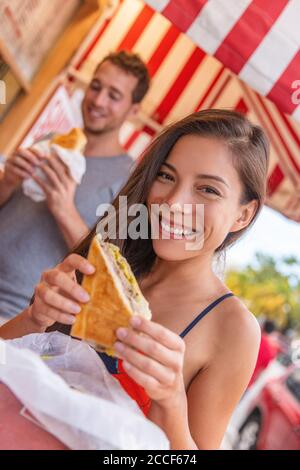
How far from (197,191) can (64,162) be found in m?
1.26

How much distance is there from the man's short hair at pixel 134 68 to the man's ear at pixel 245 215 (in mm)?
1689

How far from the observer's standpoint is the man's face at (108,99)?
10.3 ft

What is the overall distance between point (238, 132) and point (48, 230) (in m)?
1.32

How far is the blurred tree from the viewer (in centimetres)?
3447

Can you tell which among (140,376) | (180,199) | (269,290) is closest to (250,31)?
(180,199)

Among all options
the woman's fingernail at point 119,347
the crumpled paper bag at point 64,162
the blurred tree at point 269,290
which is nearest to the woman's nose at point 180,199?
the woman's fingernail at point 119,347

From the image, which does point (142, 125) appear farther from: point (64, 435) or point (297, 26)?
point (64, 435)

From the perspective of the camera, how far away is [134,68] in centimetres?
322

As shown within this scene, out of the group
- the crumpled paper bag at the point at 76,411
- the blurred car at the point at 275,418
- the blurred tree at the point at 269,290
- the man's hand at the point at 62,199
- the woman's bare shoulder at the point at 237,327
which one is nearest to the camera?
the crumpled paper bag at the point at 76,411

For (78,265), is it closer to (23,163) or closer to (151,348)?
(151,348)

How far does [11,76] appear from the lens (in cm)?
402

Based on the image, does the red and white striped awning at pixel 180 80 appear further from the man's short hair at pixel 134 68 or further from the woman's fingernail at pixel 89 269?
the woman's fingernail at pixel 89 269
